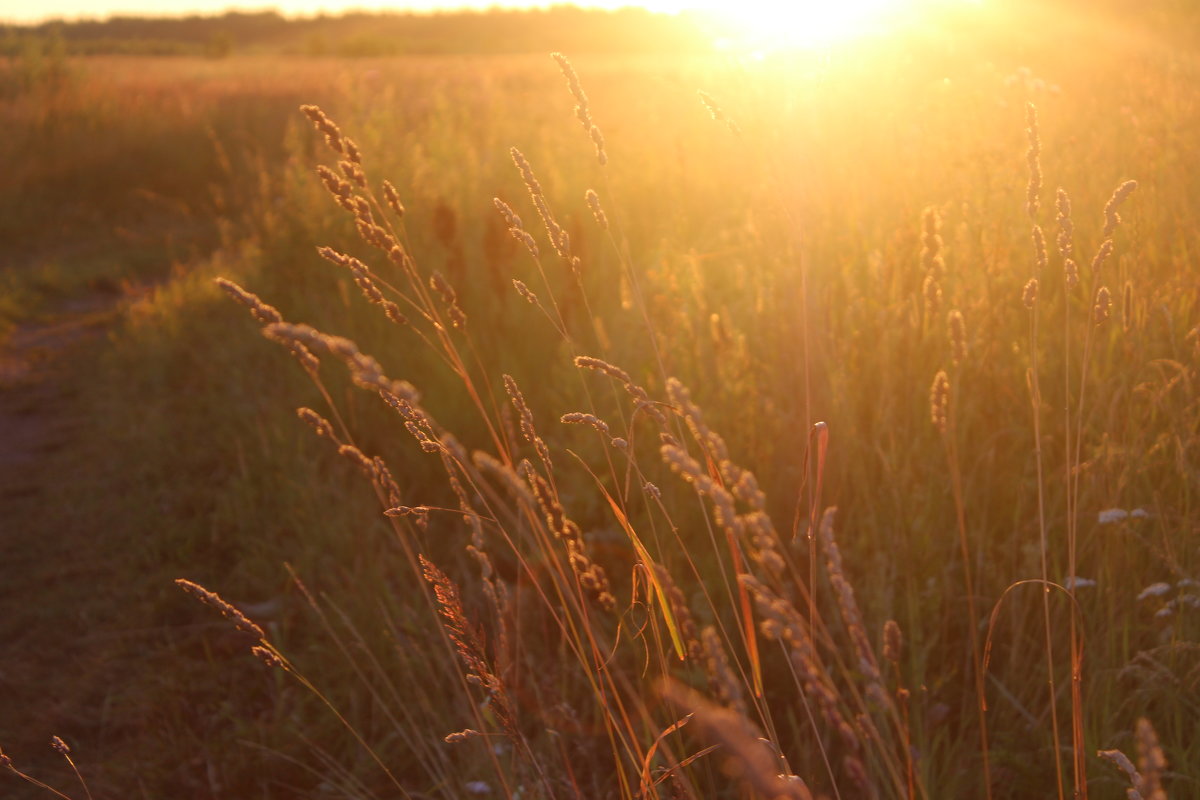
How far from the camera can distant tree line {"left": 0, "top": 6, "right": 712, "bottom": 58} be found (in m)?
48.6

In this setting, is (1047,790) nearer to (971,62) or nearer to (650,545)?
Result: (650,545)

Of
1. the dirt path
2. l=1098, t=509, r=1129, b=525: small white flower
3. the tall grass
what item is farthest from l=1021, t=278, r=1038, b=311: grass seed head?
the dirt path

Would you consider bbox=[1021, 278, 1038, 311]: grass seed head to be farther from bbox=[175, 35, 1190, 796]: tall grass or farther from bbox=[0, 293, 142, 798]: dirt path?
Result: bbox=[0, 293, 142, 798]: dirt path

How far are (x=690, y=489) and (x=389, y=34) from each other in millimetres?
62600

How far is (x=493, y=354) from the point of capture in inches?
145

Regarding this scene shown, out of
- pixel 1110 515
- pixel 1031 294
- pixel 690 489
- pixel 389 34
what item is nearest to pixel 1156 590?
pixel 1110 515

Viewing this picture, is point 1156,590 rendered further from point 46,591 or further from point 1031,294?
point 46,591

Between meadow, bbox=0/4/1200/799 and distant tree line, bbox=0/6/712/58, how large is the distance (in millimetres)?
44549

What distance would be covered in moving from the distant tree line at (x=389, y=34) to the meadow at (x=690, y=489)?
44.5m

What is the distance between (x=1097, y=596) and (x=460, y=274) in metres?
2.96

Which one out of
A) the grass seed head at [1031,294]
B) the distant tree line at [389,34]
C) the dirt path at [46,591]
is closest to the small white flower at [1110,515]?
the grass seed head at [1031,294]

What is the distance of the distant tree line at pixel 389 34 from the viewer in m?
48.6

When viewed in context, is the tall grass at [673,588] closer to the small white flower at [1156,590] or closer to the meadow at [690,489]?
the meadow at [690,489]

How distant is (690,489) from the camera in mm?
2504
